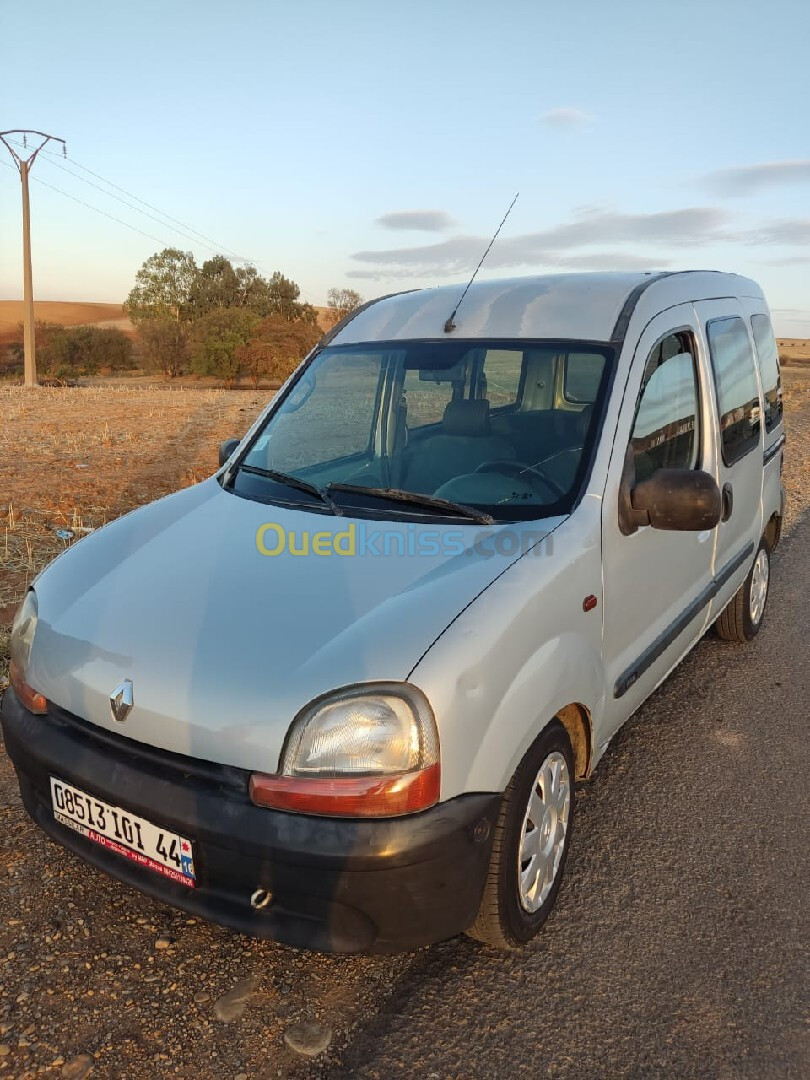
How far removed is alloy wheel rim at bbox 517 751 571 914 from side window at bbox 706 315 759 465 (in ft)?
6.40

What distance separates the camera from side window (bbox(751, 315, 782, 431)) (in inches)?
188

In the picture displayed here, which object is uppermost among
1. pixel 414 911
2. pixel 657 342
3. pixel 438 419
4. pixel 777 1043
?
pixel 657 342

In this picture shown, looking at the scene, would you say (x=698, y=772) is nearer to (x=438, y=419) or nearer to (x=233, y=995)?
(x=438, y=419)

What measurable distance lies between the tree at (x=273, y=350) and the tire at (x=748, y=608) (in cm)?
4397

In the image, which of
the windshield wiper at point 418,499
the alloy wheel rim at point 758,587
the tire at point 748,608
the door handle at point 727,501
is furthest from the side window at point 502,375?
the alloy wheel rim at point 758,587

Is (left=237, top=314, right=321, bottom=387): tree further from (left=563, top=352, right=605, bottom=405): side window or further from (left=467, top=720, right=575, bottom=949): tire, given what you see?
(left=467, top=720, right=575, bottom=949): tire

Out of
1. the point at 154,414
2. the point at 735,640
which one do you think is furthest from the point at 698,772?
the point at 154,414

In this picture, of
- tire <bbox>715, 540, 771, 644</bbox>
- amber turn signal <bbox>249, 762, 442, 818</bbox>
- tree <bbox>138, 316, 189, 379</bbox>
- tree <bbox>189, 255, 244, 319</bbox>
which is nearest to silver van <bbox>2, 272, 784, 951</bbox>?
amber turn signal <bbox>249, 762, 442, 818</bbox>

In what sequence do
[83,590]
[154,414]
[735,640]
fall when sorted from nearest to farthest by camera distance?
[83,590] < [735,640] < [154,414]

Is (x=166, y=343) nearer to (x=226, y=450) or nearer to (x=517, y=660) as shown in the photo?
(x=226, y=450)

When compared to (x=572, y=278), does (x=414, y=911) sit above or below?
below

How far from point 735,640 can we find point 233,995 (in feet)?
11.9

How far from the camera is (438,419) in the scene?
11.0 feet

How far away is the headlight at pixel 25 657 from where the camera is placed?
7.86 feet
